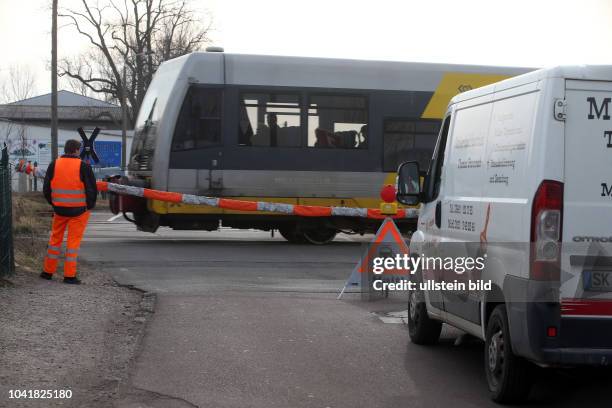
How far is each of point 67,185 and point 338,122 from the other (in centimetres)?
860

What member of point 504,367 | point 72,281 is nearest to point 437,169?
point 504,367

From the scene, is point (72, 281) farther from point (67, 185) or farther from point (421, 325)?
point (421, 325)

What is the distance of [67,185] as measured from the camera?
1216cm

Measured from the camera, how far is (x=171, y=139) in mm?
19031

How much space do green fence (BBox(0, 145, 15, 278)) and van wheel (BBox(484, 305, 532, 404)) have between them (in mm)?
6513

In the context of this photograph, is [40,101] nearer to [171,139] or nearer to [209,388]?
[171,139]

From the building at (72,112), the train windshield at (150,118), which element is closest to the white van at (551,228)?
the train windshield at (150,118)

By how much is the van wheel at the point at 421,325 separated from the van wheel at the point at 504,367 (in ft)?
6.22

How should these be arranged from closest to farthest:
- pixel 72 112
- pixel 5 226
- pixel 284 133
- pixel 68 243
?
pixel 5 226
pixel 68 243
pixel 284 133
pixel 72 112

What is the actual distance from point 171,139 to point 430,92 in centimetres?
538

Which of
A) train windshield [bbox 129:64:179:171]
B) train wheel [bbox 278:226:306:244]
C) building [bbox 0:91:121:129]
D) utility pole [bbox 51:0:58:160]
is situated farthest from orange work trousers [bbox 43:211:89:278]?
building [bbox 0:91:121:129]

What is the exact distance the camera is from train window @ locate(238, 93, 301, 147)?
19.4 m

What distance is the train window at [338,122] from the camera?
64.4 feet

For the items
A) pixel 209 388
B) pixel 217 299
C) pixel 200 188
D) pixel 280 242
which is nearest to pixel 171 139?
pixel 200 188
